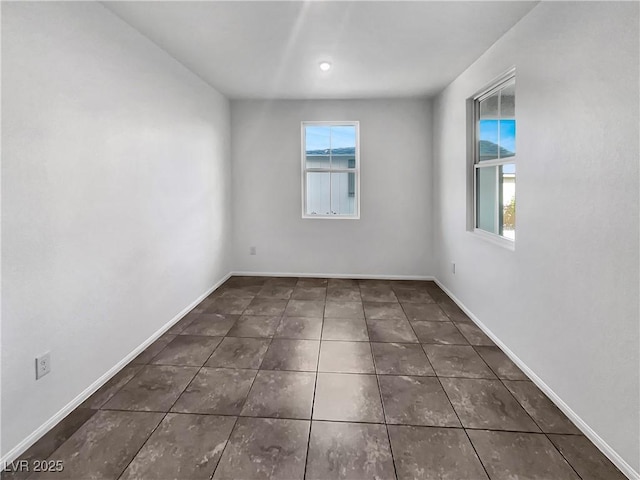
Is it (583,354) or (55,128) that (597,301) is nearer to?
(583,354)

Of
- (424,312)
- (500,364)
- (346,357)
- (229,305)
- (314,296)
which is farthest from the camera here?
(314,296)

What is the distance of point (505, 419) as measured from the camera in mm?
1901

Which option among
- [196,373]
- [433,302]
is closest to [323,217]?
[433,302]

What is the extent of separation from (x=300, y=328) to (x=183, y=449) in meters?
1.60

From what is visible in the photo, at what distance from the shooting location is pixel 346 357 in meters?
2.64

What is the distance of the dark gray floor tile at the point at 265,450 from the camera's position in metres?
1.54

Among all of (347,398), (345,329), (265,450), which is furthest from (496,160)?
(265,450)

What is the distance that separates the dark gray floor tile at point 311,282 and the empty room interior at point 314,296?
1.85ft

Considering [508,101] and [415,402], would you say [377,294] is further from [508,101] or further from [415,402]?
[508,101]

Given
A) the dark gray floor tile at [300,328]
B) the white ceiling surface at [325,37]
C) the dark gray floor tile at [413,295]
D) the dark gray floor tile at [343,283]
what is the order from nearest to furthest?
the white ceiling surface at [325,37] < the dark gray floor tile at [300,328] < the dark gray floor tile at [413,295] < the dark gray floor tile at [343,283]

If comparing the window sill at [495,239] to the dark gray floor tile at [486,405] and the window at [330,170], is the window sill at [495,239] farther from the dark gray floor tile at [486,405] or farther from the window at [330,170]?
the window at [330,170]

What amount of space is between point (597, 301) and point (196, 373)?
2412 millimetres

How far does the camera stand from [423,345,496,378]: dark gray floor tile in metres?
2.39

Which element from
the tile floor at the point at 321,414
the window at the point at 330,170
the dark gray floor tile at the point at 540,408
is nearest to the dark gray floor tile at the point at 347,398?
the tile floor at the point at 321,414
